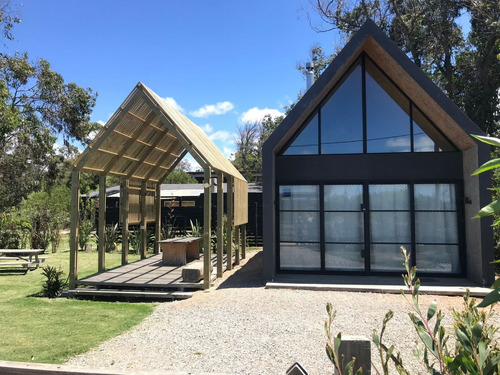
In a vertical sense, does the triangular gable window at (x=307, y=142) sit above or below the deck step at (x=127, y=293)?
above

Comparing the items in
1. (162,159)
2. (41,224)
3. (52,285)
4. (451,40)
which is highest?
(451,40)

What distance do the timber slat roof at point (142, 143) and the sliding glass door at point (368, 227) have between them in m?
2.41

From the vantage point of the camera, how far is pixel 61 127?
21.3 meters

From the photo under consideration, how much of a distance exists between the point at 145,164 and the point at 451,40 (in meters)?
16.1

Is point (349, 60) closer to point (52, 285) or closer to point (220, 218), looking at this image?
point (220, 218)

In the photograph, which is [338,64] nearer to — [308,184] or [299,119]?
[299,119]

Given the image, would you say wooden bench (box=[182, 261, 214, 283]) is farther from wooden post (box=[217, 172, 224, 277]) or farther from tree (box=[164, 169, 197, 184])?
tree (box=[164, 169, 197, 184])

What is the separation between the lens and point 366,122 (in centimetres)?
897

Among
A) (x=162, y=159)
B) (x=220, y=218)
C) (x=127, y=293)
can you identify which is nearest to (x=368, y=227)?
(x=220, y=218)

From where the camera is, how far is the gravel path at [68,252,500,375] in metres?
4.21

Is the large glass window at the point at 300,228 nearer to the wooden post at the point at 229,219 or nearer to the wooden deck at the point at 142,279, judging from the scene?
the wooden post at the point at 229,219

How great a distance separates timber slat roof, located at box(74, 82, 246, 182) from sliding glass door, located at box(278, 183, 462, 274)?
2405mm

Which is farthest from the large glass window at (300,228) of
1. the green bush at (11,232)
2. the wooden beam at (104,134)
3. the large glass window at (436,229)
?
the green bush at (11,232)

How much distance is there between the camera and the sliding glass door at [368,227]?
28.0ft
